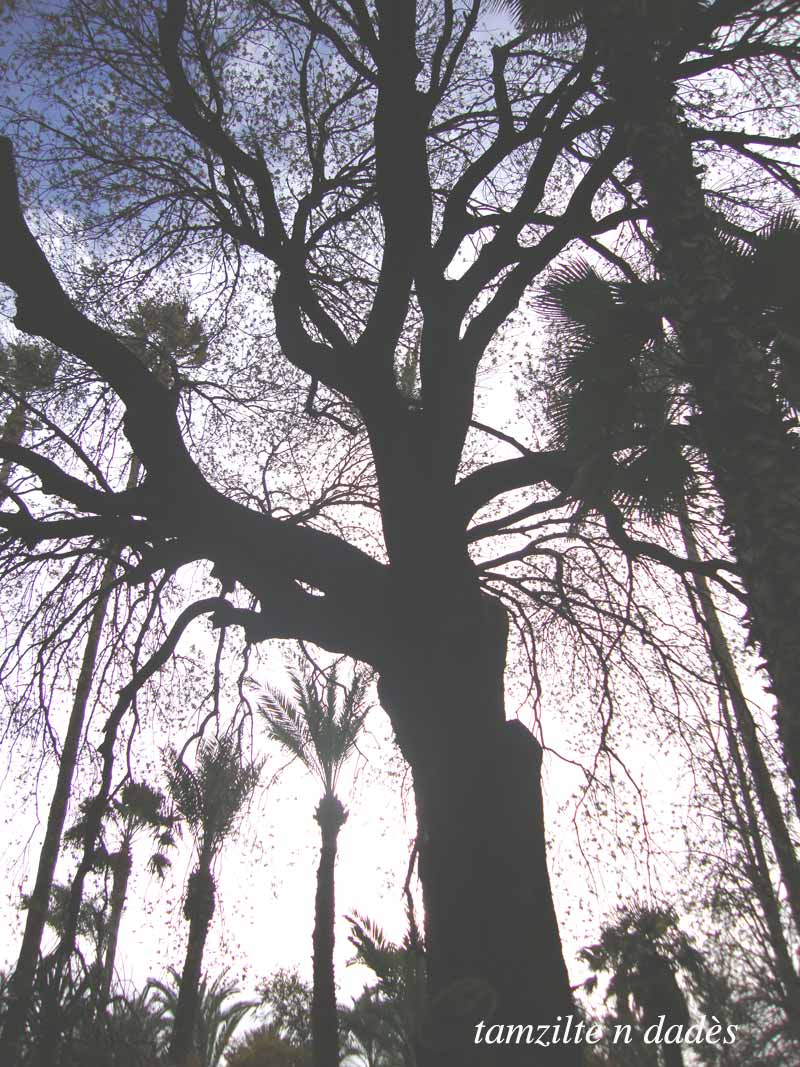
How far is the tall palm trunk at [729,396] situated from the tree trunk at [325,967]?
11.5 metres

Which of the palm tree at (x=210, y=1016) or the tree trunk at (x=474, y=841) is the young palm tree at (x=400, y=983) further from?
the palm tree at (x=210, y=1016)

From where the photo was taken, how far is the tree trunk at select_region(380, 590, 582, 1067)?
2.93 metres

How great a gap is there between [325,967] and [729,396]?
476 inches

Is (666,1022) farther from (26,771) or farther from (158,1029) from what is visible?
(158,1029)

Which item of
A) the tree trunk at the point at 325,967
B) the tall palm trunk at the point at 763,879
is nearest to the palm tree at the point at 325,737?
the tree trunk at the point at 325,967

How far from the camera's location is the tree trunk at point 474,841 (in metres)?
2.93

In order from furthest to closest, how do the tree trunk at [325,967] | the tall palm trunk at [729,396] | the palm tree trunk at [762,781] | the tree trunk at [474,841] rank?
1. the tree trunk at [325,967]
2. the palm tree trunk at [762,781]
3. the tree trunk at [474,841]
4. the tall palm trunk at [729,396]

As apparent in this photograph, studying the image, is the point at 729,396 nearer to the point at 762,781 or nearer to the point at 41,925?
the point at 762,781

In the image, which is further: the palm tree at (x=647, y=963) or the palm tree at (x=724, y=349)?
the palm tree at (x=647, y=963)

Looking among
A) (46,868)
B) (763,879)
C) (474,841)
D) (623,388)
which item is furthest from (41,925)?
(623,388)

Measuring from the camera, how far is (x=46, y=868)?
26.1 ft

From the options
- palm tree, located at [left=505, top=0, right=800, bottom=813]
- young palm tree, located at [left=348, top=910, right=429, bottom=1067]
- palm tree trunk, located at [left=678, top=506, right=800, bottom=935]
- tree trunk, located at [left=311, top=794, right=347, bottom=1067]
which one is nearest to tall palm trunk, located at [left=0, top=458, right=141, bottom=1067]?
young palm tree, located at [left=348, top=910, right=429, bottom=1067]

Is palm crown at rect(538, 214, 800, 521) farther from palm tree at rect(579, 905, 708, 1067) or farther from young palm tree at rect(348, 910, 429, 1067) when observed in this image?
palm tree at rect(579, 905, 708, 1067)

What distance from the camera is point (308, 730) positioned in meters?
12.9
